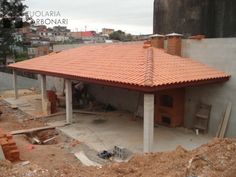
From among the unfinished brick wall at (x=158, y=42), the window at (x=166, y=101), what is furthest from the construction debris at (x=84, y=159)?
the unfinished brick wall at (x=158, y=42)

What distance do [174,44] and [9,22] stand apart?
31.9m

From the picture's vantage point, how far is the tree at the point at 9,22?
38469mm

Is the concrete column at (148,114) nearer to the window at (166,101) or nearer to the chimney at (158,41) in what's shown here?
the window at (166,101)

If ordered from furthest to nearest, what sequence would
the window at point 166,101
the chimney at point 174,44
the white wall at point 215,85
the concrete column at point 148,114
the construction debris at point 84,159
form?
the window at point 166,101, the chimney at point 174,44, the white wall at point 215,85, the construction debris at point 84,159, the concrete column at point 148,114

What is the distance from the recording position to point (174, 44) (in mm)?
13398

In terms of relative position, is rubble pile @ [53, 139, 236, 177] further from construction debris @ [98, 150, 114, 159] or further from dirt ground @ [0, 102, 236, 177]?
construction debris @ [98, 150, 114, 159]

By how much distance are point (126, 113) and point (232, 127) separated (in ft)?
21.0

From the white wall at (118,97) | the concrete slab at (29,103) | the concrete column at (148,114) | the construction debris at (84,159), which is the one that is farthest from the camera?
the concrete slab at (29,103)

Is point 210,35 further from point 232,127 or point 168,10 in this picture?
point 232,127

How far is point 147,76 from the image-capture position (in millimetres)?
10039

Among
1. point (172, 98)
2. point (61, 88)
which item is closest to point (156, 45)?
point (172, 98)

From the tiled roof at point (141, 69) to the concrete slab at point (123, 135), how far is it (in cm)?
253

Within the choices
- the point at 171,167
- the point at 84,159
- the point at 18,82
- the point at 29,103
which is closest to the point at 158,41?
the point at 84,159

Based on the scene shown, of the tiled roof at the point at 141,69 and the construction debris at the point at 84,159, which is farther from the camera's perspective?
the tiled roof at the point at 141,69
